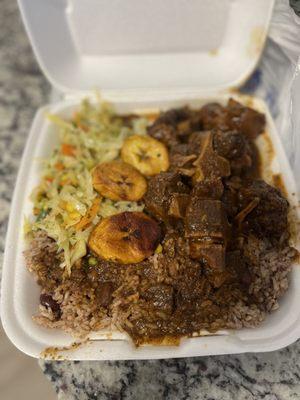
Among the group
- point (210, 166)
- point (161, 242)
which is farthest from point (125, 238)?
point (210, 166)

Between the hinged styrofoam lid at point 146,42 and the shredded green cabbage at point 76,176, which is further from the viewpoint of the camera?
the hinged styrofoam lid at point 146,42

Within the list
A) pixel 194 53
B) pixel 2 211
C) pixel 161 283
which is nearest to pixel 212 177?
pixel 161 283

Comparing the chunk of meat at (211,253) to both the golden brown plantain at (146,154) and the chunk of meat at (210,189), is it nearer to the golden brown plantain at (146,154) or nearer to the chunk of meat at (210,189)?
the chunk of meat at (210,189)

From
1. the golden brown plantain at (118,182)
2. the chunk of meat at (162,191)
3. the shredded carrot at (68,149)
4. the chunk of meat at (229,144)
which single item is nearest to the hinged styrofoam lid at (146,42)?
the shredded carrot at (68,149)

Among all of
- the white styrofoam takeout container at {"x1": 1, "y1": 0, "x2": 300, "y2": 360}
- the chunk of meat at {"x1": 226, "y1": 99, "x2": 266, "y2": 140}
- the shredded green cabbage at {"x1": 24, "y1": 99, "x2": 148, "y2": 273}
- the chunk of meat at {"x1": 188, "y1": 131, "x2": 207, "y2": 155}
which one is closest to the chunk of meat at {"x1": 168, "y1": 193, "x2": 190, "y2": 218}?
the shredded green cabbage at {"x1": 24, "y1": 99, "x2": 148, "y2": 273}

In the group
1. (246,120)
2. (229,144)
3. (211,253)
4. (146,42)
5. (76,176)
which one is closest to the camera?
(211,253)

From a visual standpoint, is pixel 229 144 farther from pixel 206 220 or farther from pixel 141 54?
pixel 141 54
